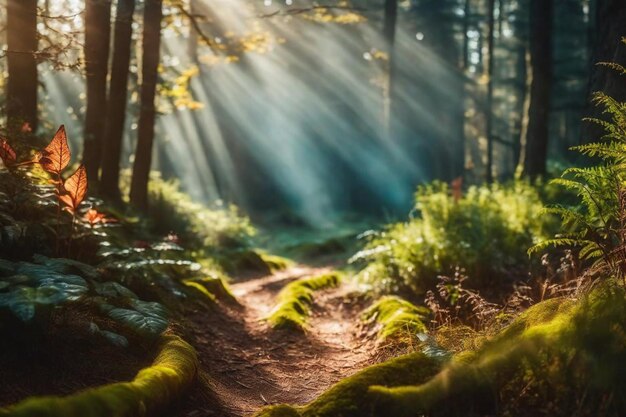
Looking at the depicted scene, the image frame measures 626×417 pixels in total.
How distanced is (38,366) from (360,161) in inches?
1277

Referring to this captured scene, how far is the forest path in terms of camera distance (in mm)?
4371

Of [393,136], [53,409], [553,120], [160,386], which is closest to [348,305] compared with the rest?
[160,386]

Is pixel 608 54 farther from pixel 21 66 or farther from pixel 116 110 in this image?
pixel 116 110

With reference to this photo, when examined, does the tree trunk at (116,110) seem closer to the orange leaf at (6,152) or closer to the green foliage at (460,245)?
the green foliage at (460,245)

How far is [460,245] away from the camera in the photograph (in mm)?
8109

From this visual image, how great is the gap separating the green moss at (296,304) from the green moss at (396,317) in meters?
1.01

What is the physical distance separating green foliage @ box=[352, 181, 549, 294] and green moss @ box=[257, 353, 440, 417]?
437 centimetres

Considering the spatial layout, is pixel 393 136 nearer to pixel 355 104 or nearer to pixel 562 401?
pixel 355 104

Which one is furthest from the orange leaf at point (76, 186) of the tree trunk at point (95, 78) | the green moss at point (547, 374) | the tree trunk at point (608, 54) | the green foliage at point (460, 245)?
the tree trunk at point (608, 54)

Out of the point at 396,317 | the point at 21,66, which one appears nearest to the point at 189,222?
the point at 21,66

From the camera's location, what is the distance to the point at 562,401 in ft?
9.25

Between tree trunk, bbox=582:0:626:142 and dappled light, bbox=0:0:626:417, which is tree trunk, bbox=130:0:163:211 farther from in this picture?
tree trunk, bbox=582:0:626:142

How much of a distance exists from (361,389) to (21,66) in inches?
277

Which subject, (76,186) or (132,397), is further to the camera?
(76,186)
